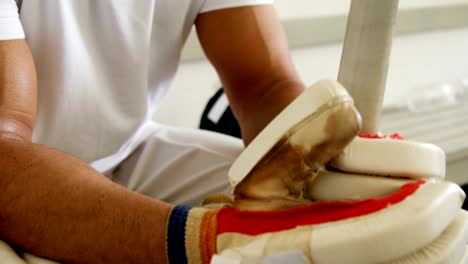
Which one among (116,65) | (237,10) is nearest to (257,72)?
(237,10)

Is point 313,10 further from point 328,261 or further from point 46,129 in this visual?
point 328,261

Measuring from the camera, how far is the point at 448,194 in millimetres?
464

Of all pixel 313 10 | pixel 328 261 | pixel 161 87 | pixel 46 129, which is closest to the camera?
pixel 328 261

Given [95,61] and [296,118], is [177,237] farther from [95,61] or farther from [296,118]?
[95,61]

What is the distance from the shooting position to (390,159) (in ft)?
1.63

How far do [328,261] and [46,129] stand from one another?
51cm

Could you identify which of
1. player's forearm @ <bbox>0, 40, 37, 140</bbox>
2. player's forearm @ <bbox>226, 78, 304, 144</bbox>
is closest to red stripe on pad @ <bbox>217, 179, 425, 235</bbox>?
player's forearm @ <bbox>0, 40, 37, 140</bbox>

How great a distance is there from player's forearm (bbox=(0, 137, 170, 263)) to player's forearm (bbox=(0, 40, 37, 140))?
35 mm

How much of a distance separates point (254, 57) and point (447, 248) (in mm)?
505

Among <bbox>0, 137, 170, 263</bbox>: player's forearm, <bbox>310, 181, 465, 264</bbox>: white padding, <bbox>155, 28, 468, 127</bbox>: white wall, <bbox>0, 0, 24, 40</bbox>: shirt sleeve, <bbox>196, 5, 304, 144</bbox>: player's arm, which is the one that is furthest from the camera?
<bbox>155, 28, 468, 127</bbox>: white wall

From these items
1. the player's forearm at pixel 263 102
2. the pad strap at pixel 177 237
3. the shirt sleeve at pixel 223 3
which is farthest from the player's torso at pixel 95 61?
the pad strap at pixel 177 237

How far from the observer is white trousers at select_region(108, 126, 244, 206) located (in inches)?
33.3

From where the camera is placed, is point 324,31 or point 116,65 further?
point 324,31

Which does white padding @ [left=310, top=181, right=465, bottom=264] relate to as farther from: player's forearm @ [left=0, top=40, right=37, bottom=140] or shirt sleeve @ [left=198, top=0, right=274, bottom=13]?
shirt sleeve @ [left=198, top=0, right=274, bottom=13]
